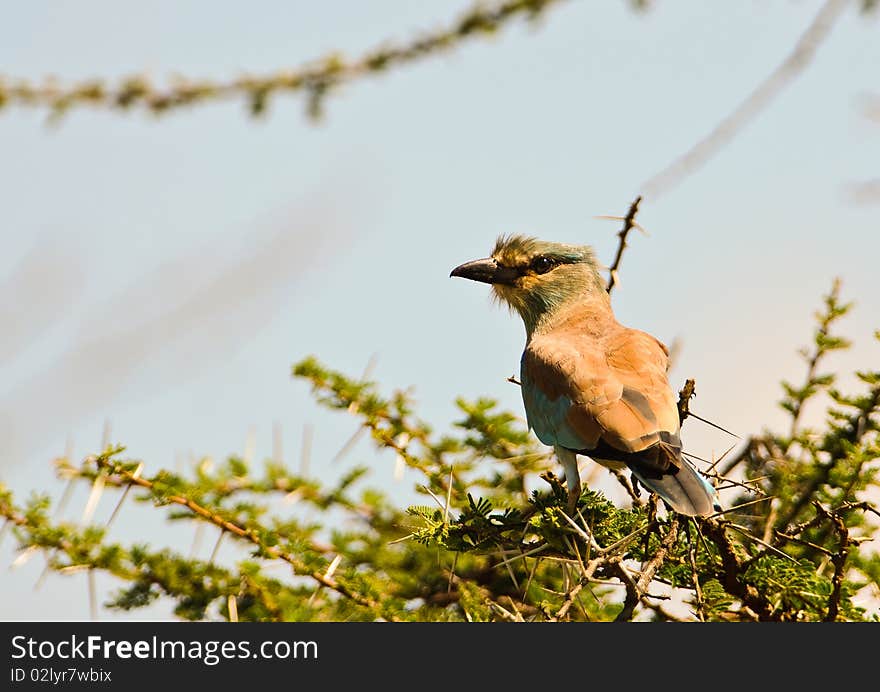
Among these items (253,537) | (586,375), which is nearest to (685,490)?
(586,375)

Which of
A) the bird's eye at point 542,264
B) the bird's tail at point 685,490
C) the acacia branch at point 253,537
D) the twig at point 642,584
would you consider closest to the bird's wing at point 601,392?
the bird's tail at point 685,490

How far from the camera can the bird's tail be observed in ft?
12.1

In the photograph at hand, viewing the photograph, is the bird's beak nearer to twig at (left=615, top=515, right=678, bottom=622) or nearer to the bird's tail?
the bird's tail

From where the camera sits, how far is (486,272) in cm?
615

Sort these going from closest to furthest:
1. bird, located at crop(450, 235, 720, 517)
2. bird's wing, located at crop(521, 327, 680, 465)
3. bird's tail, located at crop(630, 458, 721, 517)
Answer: bird's tail, located at crop(630, 458, 721, 517) → bird, located at crop(450, 235, 720, 517) → bird's wing, located at crop(521, 327, 680, 465)

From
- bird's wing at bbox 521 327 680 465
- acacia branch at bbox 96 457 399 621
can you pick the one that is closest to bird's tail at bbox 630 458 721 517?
bird's wing at bbox 521 327 680 465

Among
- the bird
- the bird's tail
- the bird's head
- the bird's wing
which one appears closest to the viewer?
the bird's tail

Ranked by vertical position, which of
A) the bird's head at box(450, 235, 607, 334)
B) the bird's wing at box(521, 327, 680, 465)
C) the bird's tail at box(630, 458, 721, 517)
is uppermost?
the bird's head at box(450, 235, 607, 334)

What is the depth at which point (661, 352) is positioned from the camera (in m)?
5.12

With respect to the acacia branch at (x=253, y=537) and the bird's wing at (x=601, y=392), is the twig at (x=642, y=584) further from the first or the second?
the acacia branch at (x=253, y=537)

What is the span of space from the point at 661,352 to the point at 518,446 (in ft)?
2.95
